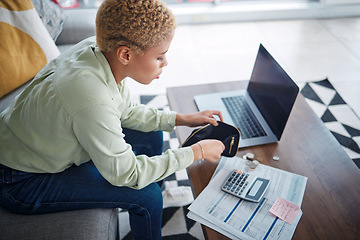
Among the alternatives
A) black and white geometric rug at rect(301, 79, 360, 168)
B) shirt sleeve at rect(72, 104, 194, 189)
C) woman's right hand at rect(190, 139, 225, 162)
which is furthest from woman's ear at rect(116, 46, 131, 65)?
black and white geometric rug at rect(301, 79, 360, 168)

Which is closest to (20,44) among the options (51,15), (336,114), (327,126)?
(51,15)

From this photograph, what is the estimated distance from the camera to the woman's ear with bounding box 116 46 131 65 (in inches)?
37.3

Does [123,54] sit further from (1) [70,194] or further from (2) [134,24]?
(1) [70,194]

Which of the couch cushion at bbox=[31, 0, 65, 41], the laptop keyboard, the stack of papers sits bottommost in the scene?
the stack of papers

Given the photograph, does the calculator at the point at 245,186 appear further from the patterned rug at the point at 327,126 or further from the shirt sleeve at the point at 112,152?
the patterned rug at the point at 327,126

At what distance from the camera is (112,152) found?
0.95 meters

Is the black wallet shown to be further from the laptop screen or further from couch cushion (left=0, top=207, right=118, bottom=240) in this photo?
couch cushion (left=0, top=207, right=118, bottom=240)

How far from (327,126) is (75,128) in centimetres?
162

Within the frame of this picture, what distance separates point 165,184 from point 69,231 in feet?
2.34

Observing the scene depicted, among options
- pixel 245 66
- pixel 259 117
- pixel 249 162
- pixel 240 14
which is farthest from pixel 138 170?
pixel 240 14

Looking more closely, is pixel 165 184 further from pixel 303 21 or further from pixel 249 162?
pixel 303 21

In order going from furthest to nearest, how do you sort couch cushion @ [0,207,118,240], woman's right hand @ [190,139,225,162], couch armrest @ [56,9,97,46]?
couch armrest @ [56,9,97,46] → woman's right hand @ [190,139,225,162] → couch cushion @ [0,207,118,240]

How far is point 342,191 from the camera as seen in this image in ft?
3.64

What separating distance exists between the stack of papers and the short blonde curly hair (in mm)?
514
